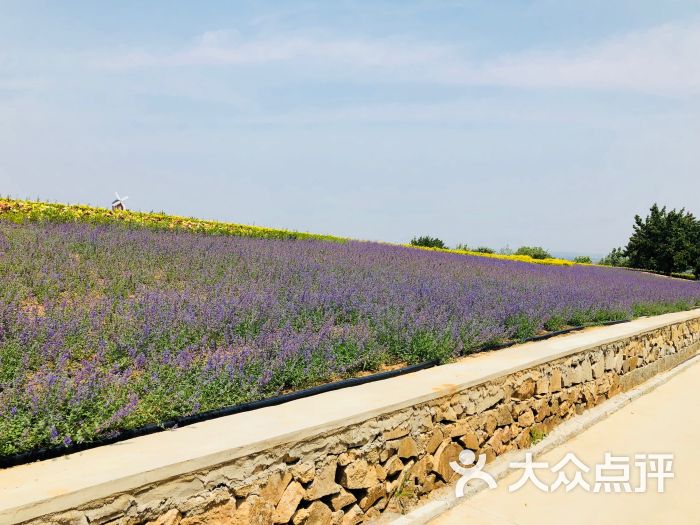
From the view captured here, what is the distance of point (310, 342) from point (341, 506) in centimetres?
137

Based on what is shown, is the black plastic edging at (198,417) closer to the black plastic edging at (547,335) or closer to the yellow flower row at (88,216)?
the black plastic edging at (547,335)

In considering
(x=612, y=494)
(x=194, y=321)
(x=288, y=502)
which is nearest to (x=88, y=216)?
(x=194, y=321)

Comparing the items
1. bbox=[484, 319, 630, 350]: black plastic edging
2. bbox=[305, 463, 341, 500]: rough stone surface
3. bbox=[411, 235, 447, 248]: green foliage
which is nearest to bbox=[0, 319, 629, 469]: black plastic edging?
bbox=[305, 463, 341, 500]: rough stone surface

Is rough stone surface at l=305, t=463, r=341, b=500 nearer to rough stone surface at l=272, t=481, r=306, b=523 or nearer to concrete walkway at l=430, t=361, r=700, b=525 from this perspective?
rough stone surface at l=272, t=481, r=306, b=523

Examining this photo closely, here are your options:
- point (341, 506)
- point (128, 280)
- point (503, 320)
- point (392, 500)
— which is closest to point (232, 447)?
point (341, 506)

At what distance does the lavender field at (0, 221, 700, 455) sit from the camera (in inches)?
126

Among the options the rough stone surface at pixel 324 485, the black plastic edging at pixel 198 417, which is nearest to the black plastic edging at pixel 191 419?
the black plastic edging at pixel 198 417

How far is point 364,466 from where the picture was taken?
3.56 m

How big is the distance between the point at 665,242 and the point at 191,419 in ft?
88.1

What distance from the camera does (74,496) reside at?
2.31m

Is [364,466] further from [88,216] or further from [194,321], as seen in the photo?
[88,216]

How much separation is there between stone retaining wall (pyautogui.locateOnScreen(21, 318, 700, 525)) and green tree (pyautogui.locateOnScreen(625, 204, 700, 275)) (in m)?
22.3

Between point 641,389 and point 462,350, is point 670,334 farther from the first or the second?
point 462,350

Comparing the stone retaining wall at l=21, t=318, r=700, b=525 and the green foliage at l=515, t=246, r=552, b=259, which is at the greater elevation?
the green foliage at l=515, t=246, r=552, b=259
